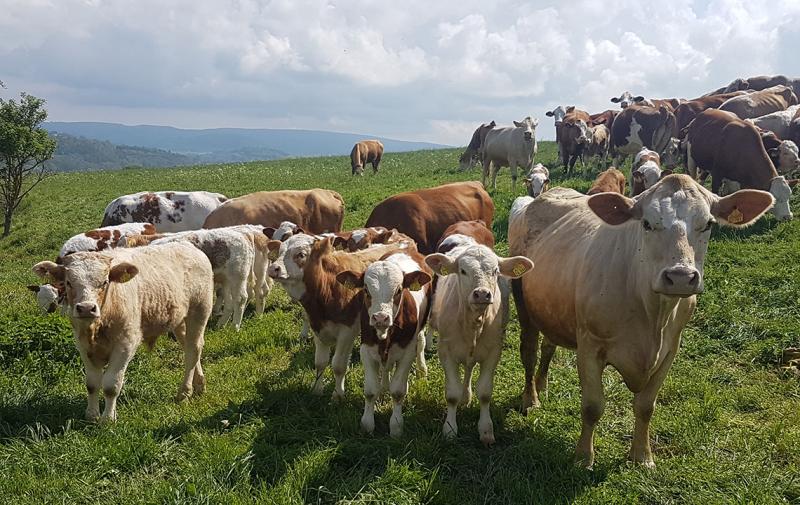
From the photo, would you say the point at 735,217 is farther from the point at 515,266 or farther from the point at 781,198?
the point at 781,198

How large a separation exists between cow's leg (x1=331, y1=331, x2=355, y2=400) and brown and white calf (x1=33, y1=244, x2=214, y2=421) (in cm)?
165

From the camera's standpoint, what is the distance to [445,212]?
10508 millimetres

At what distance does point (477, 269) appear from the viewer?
510 cm

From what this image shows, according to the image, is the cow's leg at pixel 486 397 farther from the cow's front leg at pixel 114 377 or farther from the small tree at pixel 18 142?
the small tree at pixel 18 142

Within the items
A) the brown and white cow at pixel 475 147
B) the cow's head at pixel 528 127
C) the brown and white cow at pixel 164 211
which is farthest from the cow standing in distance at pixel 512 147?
the brown and white cow at pixel 164 211

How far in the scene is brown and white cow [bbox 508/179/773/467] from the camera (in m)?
3.84

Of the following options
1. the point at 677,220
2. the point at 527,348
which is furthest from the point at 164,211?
the point at 677,220

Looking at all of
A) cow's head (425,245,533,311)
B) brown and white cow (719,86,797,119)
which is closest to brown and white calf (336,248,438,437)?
cow's head (425,245,533,311)

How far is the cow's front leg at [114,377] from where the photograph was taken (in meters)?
5.54

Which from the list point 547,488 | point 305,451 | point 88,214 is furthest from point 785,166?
point 88,214

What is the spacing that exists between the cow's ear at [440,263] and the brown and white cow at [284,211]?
7.07 m

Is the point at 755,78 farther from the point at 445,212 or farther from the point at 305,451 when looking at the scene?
the point at 305,451

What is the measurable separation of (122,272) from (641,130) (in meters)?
18.4

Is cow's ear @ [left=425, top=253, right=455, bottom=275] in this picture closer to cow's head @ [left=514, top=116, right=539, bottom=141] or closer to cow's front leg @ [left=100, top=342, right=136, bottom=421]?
cow's front leg @ [left=100, top=342, right=136, bottom=421]
